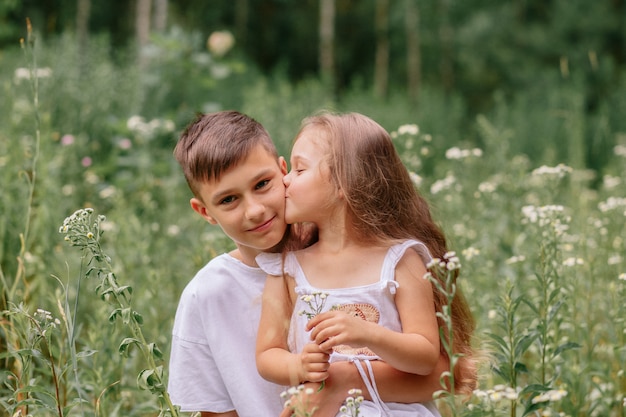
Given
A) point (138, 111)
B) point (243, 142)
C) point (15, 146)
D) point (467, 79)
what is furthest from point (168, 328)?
point (467, 79)

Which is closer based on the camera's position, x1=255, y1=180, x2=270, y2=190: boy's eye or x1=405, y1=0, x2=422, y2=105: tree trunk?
x1=255, y1=180, x2=270, y2=190: boy's eye

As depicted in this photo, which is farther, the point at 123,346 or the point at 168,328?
the point at 168,328

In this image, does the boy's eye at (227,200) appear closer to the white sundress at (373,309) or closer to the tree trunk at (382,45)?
the white sundress at (373,309)

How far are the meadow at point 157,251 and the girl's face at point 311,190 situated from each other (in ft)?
1.54

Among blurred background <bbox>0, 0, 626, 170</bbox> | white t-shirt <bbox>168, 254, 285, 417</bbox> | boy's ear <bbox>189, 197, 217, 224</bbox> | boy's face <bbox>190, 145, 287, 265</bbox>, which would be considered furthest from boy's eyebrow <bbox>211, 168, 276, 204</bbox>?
blurred background <bbox>0, 0, 626, 170</bbox>

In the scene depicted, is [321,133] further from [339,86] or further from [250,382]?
[339,86]

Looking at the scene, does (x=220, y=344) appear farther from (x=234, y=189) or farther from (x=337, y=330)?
(x=337, y=330)

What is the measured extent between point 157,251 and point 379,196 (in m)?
1.90

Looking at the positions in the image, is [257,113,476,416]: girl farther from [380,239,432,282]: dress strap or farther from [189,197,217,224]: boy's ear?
[189,197,217,224]: boy's ear

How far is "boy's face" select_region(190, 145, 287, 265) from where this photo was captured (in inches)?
77.1

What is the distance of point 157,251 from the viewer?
3.62m

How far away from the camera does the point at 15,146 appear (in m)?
3.53

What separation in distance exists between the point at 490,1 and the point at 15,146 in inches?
582

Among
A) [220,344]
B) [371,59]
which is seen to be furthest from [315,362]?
[371,59]
